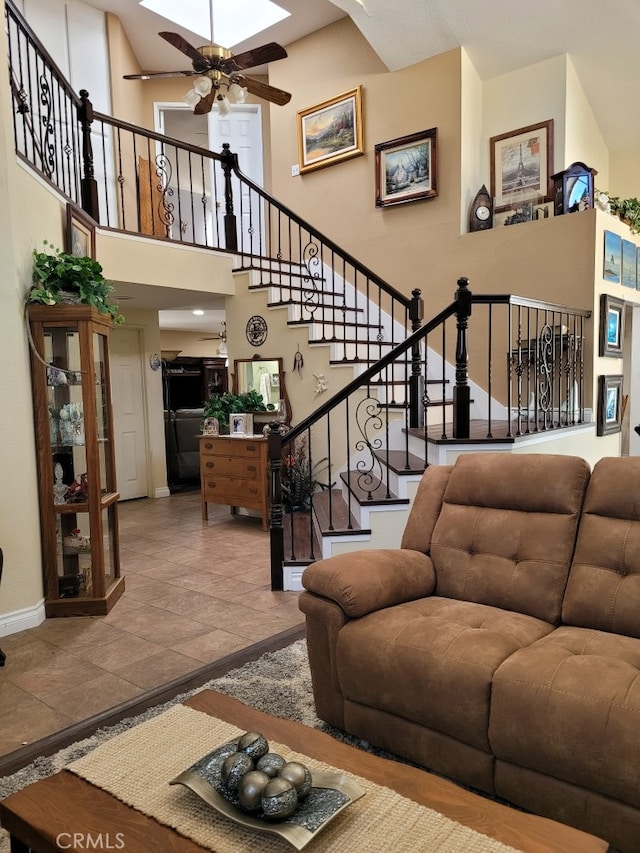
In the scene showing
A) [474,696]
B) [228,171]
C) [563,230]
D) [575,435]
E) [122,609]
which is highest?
[228,171]

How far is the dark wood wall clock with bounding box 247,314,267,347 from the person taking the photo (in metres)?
6.13

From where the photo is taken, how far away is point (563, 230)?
4.89m

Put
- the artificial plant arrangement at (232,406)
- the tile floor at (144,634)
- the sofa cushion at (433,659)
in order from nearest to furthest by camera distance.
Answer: the sofa cushion at (433,659) < the tile floor at (144,634) < the artificial plant arrangement at (232,406)

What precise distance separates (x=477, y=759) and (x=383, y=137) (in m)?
5.86

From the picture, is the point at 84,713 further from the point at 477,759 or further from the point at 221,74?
the point at 221,74

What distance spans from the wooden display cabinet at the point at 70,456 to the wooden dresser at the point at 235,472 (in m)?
1.85

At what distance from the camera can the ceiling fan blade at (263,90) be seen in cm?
464

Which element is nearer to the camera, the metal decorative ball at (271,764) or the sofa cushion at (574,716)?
the metal decorative ball at (271,764)

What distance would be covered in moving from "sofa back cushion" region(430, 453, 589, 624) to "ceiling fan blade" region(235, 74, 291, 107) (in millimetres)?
3564

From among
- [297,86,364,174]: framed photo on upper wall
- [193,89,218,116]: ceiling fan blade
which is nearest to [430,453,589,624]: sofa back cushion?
[193,89,218,116]: ceiling fan blade

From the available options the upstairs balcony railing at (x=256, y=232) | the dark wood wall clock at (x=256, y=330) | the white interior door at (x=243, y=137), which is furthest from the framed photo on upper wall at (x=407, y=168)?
the white interior door at (x=243, y=137)

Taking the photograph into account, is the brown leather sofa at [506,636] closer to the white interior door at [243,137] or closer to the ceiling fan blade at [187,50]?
the ceiling fan blade at [187,50]

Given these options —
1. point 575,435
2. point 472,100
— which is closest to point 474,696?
point 575,435

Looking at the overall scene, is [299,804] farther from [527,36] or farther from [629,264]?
[527,36]
